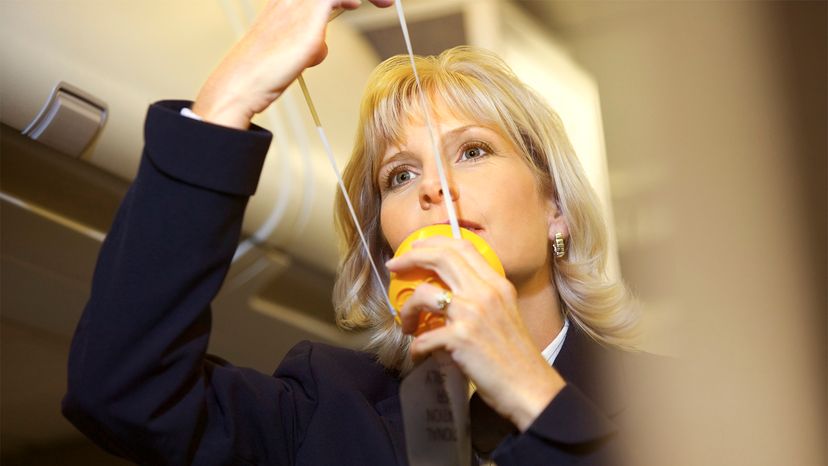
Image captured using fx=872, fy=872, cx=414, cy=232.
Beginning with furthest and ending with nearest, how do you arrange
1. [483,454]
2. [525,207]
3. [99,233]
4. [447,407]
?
[99,233] < [525,207] < [483,454] < [447,407]

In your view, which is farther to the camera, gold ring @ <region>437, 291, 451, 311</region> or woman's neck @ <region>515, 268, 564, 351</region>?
woman's neck @ <region>515, 268, 564, 351</region>

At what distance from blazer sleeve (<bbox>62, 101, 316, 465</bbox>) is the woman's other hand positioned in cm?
15

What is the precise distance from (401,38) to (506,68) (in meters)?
0.50

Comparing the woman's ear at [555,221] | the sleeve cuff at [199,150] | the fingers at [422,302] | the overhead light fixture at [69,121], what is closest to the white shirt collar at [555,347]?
the woman's ear at [555,221]

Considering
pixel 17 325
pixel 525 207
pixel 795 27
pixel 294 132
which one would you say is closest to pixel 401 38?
pixel 294 132

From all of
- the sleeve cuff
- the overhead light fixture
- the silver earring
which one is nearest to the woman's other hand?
the sleeve cuff

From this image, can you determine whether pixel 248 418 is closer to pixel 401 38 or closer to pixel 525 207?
pixel 525 207

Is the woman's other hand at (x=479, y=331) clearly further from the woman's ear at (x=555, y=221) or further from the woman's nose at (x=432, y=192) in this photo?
the woman's ear at (x=555, y=221)

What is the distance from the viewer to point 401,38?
148 cm

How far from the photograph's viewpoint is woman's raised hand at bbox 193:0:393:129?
716 millimetres

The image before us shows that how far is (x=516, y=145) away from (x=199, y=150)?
44 centimetres

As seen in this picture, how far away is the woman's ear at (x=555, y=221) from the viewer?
1057 millimetres

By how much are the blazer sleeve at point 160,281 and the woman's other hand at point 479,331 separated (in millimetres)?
148

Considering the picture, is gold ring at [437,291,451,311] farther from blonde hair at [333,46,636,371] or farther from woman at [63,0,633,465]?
blonde hair at [333,46,636,371]
